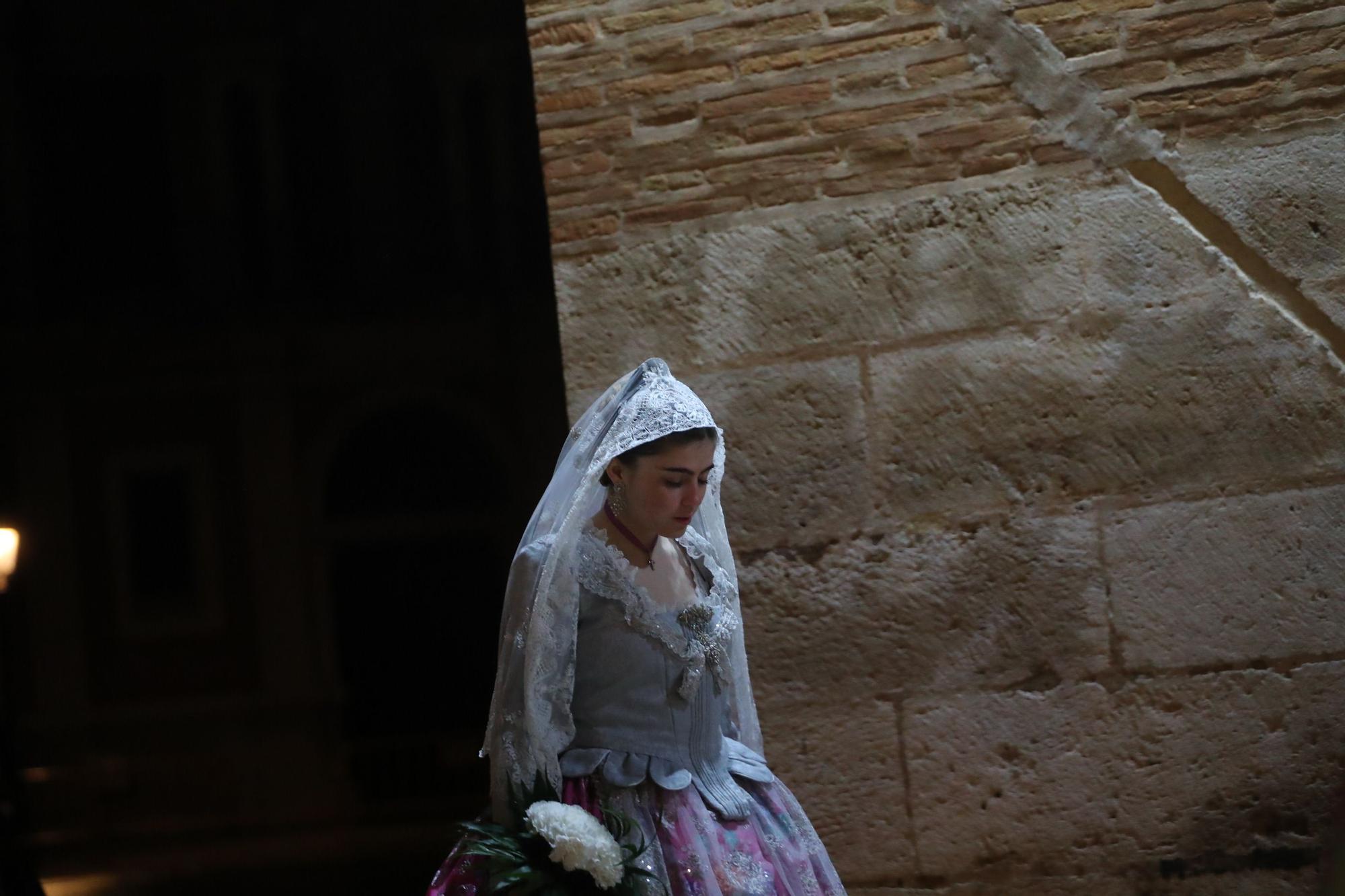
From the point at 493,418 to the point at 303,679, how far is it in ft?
9.07

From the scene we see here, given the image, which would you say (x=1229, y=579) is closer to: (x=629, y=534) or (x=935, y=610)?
(x=935, y=610)

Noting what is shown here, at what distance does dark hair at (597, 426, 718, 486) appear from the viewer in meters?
2.33

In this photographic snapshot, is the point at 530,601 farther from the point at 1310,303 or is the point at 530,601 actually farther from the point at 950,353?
the point at 1310,303

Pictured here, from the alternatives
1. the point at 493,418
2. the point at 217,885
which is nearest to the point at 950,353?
the point at 217,885

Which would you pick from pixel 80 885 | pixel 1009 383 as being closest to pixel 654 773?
pixel 1009 383

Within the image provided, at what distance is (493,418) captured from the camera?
12.3 meters

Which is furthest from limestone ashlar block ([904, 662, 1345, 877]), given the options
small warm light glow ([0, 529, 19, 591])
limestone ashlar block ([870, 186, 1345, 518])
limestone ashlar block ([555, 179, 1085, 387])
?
small warm light glow ([0, 529, 19, 591])

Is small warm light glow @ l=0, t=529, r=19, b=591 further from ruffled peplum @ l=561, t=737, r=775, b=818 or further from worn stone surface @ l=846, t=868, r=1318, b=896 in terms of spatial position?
worn stone surface @ l=846, t=868, r=1318, b=896

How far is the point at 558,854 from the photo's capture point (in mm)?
2104

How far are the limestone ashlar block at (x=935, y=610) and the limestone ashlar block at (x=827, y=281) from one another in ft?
1.74

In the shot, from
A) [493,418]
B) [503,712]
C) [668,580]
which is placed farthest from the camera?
[493,418]

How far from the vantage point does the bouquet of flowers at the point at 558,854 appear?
2.10 metres

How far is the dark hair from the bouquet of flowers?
572 millimetres

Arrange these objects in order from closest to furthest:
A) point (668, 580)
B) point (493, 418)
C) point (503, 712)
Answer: point (503, 712) < point (668, 580) < point (493, 418)
